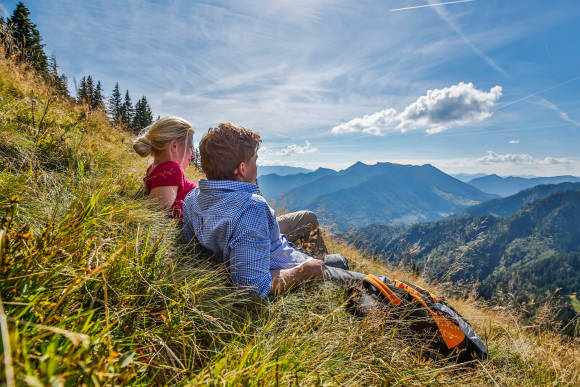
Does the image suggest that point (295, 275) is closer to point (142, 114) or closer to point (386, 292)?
point (386, 292)

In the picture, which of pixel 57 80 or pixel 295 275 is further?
pixel 57 80

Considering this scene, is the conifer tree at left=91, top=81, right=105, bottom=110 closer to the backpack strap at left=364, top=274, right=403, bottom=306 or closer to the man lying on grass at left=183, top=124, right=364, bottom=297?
the man lying on grass at left=183, top=124, right=364, bottom=297

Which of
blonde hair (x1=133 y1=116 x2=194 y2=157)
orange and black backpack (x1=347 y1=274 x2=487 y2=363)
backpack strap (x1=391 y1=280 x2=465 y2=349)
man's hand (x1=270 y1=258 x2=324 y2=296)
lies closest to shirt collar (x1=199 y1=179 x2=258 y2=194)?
man's hand (x1=270 y1=258 x2=324 y2=296)

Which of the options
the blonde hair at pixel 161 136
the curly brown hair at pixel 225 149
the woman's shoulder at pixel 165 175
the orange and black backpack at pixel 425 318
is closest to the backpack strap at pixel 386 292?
the orange and black backpack at pixel 425 318

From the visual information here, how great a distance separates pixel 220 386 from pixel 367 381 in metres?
0.87

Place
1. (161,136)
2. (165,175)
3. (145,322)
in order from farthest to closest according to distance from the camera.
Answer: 1. (161,136)
2. (165,175)
3. (145,322)

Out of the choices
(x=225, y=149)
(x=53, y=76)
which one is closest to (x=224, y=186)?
(x=225, y=149)

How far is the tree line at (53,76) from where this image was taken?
617cm

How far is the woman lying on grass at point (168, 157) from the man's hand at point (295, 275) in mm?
1796

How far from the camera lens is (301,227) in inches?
168

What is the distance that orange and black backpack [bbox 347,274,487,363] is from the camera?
7.21ft

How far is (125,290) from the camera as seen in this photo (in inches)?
59.6

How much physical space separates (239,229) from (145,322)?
1079 millimetres

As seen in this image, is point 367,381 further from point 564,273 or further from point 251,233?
point 564,273
